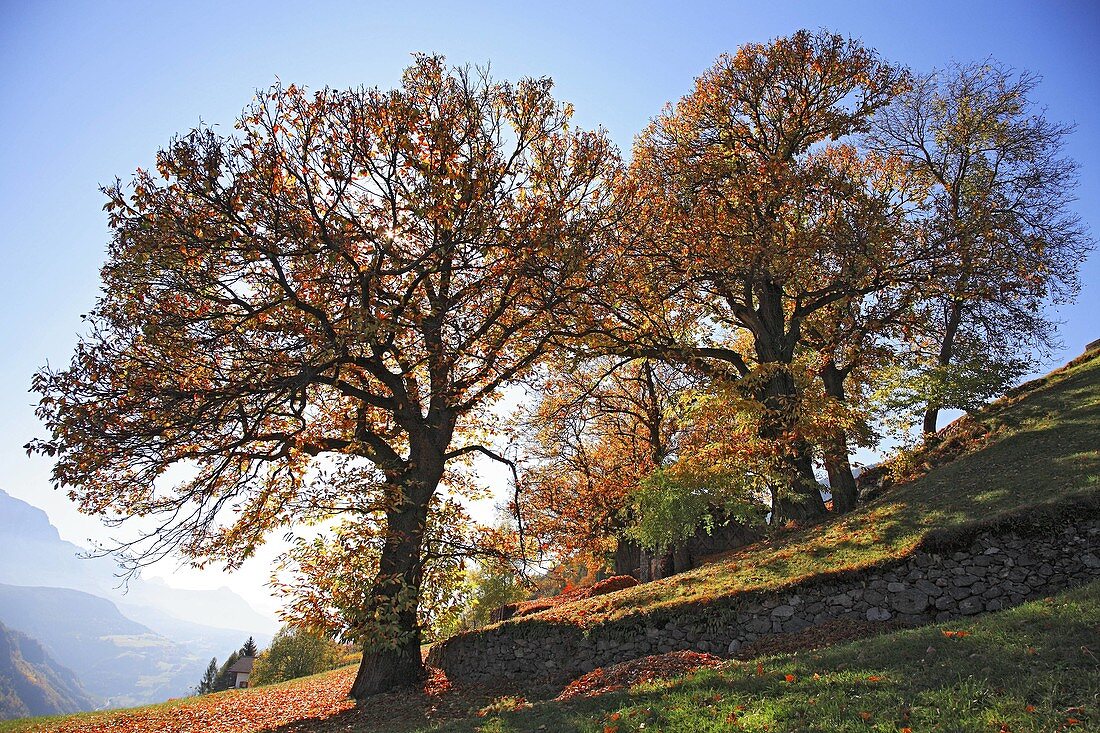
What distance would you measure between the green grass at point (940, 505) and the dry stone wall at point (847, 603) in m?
0.30

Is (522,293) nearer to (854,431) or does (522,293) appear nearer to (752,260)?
(752,260)

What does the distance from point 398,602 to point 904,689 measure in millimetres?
9735

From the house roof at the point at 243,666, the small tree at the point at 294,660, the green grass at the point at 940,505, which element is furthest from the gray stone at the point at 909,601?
the house roof at the point at 243,666

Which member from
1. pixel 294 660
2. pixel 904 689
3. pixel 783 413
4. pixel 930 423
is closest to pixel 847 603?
pixel 904 689

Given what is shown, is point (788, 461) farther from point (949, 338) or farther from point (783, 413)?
point (949, 338)

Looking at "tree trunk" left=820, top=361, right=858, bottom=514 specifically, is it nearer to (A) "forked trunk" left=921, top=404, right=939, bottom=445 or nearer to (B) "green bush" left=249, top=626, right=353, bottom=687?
(A) "forked trunk" left=921, top=404, right=939, bottom=445

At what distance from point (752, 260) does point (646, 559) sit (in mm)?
12003

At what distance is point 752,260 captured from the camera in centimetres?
1605

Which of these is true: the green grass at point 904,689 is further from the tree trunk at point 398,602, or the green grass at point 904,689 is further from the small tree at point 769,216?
the small tree at point 769,216

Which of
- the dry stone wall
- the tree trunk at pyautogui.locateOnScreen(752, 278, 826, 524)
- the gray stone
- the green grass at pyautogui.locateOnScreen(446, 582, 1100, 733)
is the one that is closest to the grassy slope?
the green grass at pyautogui.locateOnScreen(446, 582, 1100, 733)

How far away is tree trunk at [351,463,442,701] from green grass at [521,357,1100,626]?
2811 mm

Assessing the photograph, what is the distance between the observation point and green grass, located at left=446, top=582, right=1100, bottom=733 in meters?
5.09

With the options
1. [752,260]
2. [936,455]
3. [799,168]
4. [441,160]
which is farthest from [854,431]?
[441,160]

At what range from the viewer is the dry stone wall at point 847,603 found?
348 inches
